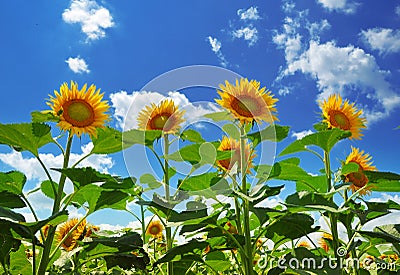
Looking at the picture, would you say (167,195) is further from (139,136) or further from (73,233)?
(73,233)

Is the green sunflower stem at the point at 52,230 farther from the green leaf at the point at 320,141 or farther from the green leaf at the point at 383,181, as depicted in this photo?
the green leaf at the point at 383,181

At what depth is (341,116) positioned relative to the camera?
2.19 metres

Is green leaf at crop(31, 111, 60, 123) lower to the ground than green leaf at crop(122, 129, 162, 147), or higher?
higher

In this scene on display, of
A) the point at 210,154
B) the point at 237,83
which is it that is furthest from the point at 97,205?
the point at 237,83

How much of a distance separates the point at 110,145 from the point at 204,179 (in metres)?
0.42

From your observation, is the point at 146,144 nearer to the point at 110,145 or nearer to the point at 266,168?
the point at 110,145

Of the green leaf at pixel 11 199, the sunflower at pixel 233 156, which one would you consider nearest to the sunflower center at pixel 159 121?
the sunflower at pixel 233 156

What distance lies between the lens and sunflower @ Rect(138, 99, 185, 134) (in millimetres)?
2074

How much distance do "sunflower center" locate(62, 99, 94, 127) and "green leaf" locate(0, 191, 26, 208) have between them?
38 centimetres

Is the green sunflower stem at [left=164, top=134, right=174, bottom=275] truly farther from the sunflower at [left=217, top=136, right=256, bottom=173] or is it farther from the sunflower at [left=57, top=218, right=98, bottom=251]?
the sunflower at [left=57, top=218, right=98, bottom=251]

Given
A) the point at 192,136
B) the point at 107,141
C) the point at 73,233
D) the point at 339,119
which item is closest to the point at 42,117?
the point at 107,141

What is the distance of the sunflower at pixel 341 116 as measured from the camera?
85.0 inches

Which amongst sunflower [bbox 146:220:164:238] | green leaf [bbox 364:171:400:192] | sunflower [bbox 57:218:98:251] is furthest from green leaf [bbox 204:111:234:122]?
sunflower [bbox 146:220:164:238]

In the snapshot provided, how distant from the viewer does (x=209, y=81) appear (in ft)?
6.29
